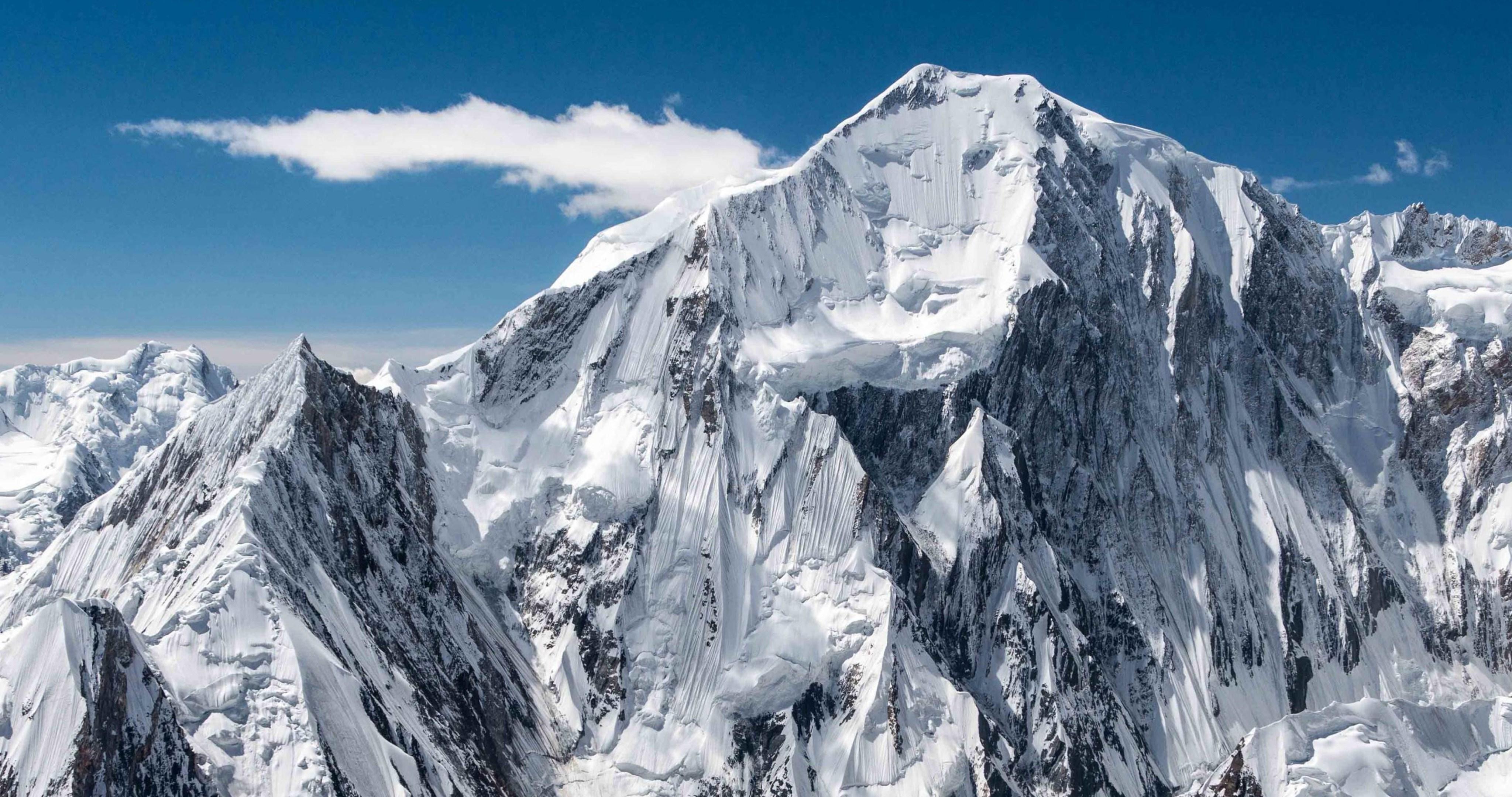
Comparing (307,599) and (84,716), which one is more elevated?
(307,599)

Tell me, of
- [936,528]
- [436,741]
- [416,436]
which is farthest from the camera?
[936,528]

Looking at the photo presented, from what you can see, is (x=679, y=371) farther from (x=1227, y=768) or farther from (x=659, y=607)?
(x=1227, y=768)

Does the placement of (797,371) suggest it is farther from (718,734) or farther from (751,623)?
(718,734)

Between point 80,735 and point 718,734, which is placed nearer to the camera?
point 80,735

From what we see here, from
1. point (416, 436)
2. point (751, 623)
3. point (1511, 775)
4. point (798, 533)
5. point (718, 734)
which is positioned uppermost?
point (416, 436)

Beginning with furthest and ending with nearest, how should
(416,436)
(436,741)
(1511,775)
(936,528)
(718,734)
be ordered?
(936,528) < (416,436) < (718,734) < (436,741) < (1511,775)

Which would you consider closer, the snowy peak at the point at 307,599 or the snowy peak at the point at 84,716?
the snowy peak at the point at 84,716

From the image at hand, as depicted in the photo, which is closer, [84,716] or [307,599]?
[84,716]

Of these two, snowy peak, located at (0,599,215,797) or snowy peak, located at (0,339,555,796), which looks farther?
snowy peak, located at (0,339,555,796)

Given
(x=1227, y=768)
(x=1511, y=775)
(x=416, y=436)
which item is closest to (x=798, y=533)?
(x=416, y=436)

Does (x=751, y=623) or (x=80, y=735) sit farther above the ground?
(x=751, y=623)

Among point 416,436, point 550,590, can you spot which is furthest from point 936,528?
point 416,436
